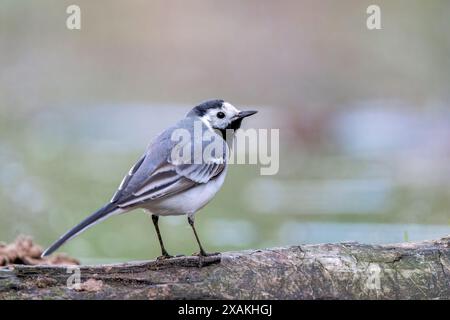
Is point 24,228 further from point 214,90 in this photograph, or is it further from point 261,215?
point 214,90

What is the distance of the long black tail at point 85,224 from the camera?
17.4 ft

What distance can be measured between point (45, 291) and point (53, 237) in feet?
15.8

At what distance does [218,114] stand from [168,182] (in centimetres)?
109

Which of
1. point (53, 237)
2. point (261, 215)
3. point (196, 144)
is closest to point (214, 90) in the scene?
point (261, 215)

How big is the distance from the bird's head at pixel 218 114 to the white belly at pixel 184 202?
0.74 metres

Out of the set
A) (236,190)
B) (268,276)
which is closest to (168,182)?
(268,276)

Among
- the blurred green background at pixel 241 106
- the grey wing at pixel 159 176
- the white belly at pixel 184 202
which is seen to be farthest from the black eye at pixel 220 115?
the blurred green background at pixel 241 106

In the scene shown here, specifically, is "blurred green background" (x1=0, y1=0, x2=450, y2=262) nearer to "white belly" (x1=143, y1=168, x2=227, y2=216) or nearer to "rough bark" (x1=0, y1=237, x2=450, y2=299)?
"rough bark" (x1=0, y1=237, x2=450, y2=299)

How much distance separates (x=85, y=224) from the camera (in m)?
5.47

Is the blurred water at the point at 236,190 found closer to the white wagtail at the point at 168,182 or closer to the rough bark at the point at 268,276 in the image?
the rough bark at the point at 268,276

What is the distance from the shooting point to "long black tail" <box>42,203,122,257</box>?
529cm

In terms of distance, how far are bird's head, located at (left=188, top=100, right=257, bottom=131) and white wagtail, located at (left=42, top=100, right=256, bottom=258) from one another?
125 millimetres

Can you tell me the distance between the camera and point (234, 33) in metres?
22.4

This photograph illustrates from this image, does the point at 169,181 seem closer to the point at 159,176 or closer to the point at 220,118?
the point at 159,176
